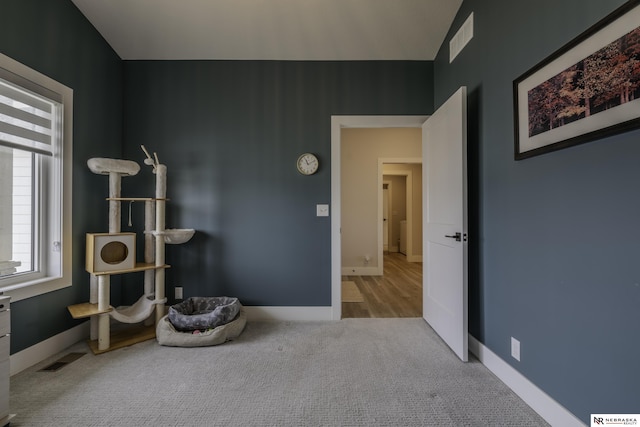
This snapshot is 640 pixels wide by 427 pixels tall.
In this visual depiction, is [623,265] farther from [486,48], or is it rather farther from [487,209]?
[486,48]

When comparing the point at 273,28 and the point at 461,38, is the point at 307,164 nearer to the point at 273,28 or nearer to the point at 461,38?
the point at 273,28

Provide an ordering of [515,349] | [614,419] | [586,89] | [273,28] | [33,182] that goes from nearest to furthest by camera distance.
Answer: [614,419]
[586,89]
[515,349]
[33,182]
[273,28]

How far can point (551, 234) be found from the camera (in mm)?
1463

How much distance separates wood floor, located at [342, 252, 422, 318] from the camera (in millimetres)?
3102

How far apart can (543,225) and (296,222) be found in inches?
80.0

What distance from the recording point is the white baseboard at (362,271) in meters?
4.99

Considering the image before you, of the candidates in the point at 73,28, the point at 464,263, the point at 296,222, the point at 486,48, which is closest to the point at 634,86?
the point at 486,48

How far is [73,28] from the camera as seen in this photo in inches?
91.3

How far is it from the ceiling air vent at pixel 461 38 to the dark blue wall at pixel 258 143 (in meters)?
0.44

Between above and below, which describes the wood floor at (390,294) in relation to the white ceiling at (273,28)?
below

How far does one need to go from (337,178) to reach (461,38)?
5.29ft

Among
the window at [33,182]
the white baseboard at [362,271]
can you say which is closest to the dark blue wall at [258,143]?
the window at [33,182]

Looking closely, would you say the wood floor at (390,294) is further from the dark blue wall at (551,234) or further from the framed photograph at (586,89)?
the framed photograph at (586,89)

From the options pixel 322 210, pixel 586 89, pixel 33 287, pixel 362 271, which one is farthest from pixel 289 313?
pixel 586 89
